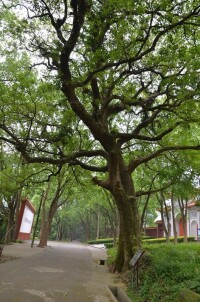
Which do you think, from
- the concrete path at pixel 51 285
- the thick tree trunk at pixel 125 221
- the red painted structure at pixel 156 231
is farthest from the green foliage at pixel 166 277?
the red painted structure at pixel 156 231

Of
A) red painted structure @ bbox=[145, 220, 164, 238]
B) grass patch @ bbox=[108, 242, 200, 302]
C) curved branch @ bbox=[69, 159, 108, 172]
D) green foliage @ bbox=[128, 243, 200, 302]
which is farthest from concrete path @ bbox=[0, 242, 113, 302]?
red painted structure @ bbox=[145, 220, 164, 238]

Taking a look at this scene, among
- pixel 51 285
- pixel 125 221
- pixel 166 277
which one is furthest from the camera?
pixel 125 221

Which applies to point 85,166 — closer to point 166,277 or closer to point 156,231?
point 166,277

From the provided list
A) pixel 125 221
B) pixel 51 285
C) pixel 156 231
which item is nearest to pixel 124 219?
pixel 125 221

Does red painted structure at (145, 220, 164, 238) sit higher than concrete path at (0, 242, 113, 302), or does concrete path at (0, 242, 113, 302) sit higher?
red painted structure at (145, 220, 164, 238)

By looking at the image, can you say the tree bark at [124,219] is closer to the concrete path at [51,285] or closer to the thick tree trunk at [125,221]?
the thick tree trunk at [125,221]

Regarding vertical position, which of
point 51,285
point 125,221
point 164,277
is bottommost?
point 51,285

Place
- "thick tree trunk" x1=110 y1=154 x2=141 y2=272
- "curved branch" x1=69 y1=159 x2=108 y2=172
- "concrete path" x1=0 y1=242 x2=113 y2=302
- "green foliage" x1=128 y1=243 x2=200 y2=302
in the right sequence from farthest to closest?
"curved branch" x1=69 y1=159 x2=108 y2=172 < "thick tree trunk" x1=110 y1=154 x2=141 y2=272 < "concrete path" x1=0 y1=242 x2=113 y2=302 < "green foliage" x1=128 y1=243 x2=200 y2=302

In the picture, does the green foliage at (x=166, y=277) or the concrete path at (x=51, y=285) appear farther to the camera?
the concrete path at (x=51, y=285)

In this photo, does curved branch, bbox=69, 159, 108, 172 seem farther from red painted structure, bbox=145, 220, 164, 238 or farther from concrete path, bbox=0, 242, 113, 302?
red painted structure, bbox=145, 220, 164, 238

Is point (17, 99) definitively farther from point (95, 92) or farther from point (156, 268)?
point (156, 268)

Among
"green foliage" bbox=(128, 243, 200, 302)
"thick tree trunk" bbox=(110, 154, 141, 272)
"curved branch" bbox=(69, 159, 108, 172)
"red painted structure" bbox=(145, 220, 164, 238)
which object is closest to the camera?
"green foliage" bbox=(128, 243, 200, 302)

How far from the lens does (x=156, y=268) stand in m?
8.28

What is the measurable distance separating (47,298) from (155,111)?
7767 mm
